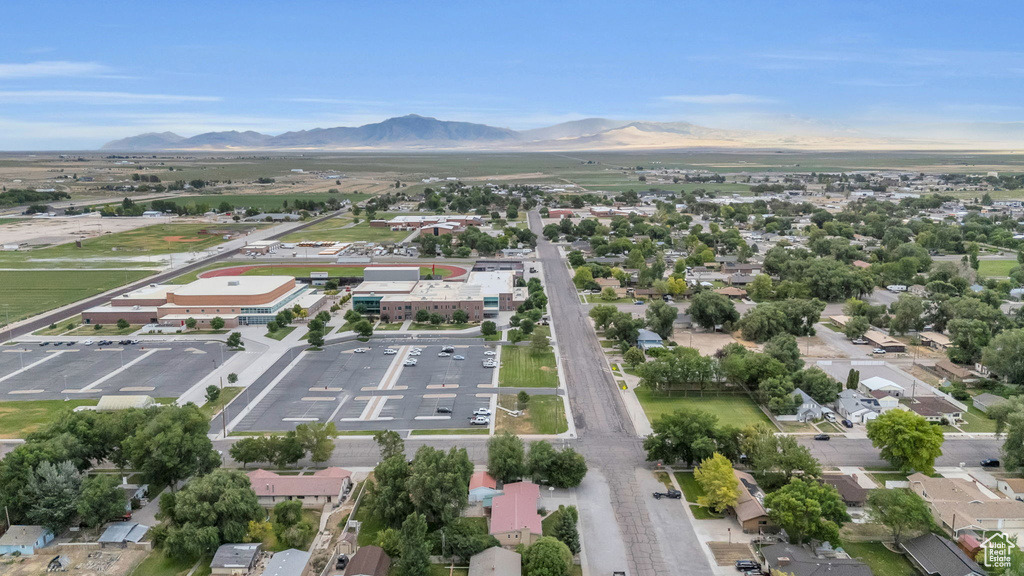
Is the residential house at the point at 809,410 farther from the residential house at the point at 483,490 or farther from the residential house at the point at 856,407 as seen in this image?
the residential house at the point at 483,490

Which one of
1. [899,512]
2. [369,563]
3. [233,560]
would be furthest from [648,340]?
[233,560]

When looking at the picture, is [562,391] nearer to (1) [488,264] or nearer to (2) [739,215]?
(1) [488,264]

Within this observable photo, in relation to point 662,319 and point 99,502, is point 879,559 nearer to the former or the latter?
point 662,319

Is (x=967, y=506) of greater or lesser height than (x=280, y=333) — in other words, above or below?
above

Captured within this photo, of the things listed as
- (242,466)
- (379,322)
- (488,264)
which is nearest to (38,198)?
(488,264)

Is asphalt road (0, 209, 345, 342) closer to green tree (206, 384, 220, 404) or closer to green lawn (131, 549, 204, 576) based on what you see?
green tree (206, 384, 220, 404)

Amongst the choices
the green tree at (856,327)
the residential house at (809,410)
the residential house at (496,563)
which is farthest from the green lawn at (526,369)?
the green tree at (856,327)
